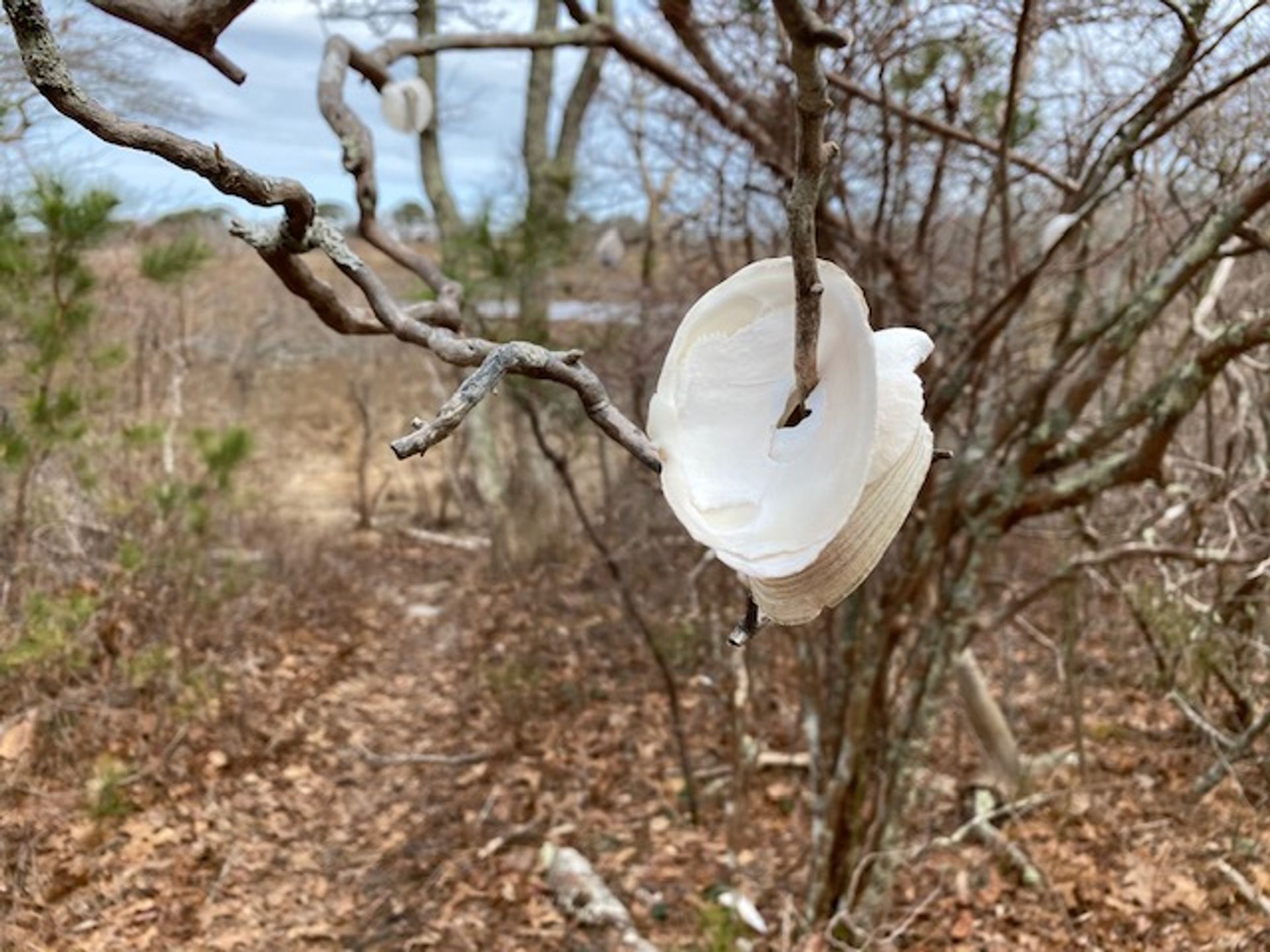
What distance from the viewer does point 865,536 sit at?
752 mm

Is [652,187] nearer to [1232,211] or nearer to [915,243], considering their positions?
[915,243]

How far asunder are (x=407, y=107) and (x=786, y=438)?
273 cm

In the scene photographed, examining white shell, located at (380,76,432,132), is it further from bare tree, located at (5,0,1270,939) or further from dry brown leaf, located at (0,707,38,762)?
dry brown leaf, located at (0,707,38,762)

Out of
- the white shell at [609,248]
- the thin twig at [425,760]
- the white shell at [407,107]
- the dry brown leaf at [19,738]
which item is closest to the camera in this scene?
the dry brown leaf at [19,738]

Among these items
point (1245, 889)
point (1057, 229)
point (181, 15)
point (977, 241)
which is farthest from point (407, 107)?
point (1245, 889)

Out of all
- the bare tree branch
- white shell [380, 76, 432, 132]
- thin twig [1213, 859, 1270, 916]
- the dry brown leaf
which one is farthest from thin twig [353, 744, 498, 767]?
the bare tree branch

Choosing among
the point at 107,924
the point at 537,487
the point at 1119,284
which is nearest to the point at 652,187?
the point at 537,487

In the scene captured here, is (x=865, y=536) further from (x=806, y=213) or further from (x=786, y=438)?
(x=806, y=213)

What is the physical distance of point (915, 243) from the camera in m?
2.83

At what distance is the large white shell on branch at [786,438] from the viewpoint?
747 mm

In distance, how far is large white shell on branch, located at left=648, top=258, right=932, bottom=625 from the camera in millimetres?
747

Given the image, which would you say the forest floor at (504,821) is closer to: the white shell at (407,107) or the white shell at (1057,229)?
the white shell at (1057,229)

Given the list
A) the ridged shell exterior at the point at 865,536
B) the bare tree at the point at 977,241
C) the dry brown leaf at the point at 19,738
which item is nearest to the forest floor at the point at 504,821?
the dry brown leaf at the point at 19,738

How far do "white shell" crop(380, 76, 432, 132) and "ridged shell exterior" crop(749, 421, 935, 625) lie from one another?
2.46m
